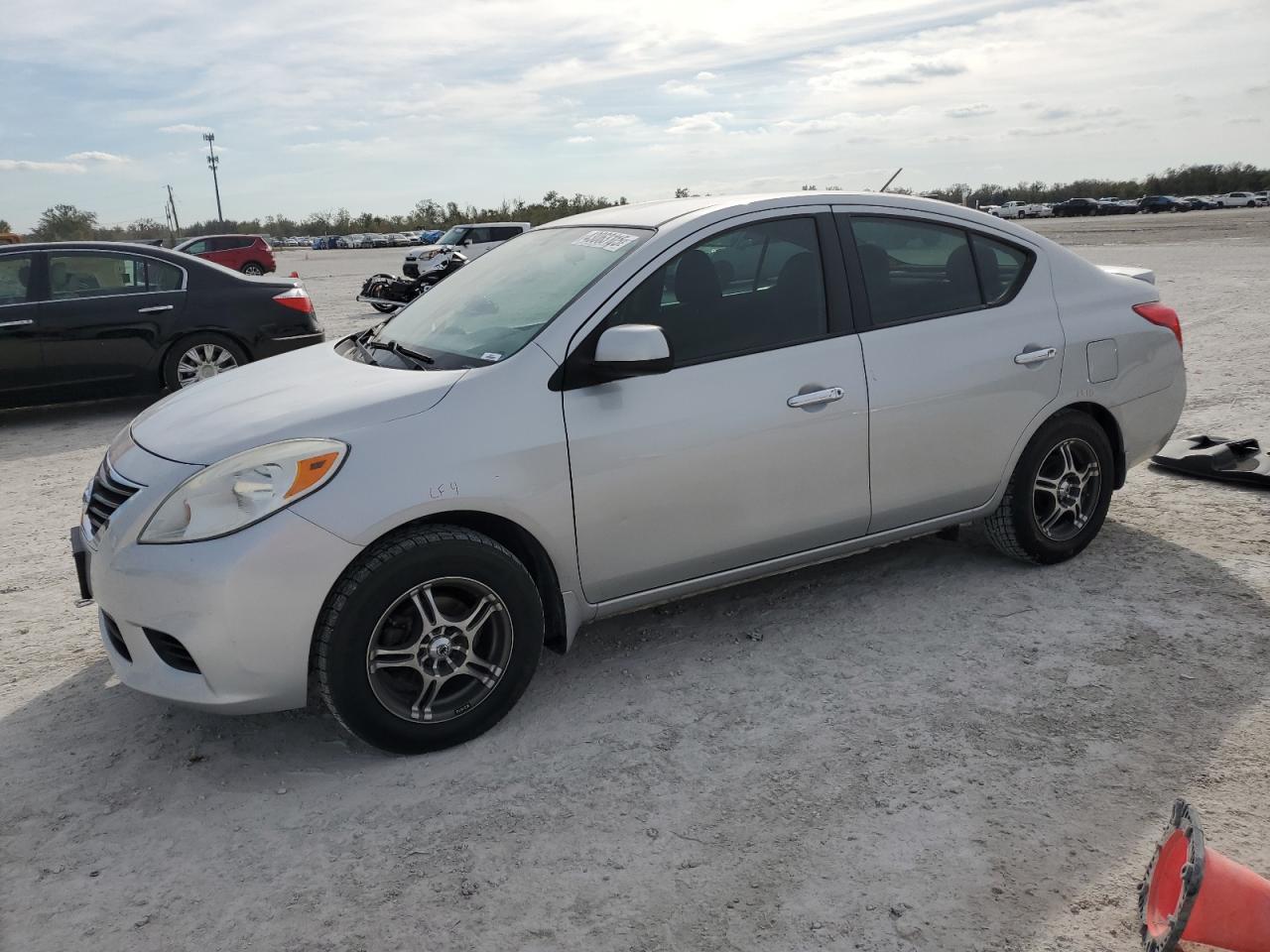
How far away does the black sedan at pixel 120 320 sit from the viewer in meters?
8.82

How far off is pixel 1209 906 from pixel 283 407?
3022 mm

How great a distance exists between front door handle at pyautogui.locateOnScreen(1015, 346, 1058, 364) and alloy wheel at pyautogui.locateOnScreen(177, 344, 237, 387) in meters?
7.07

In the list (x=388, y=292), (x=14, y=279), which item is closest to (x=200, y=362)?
(x=14, y=279)

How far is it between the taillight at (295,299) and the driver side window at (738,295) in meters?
6.79

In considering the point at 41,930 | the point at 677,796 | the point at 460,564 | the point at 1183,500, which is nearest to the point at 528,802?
the point at 677,796

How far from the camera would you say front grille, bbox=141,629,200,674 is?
3.25 metres

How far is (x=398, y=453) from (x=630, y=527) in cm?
86

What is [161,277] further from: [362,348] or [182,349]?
[362,348]

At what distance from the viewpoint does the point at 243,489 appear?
10.6ft

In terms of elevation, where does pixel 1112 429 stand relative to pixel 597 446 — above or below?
below

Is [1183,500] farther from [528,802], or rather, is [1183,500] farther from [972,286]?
[528,802]

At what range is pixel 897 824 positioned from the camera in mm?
2984

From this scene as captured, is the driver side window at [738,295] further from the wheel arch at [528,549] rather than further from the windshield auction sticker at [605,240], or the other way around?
the wheel arch at [528,549]

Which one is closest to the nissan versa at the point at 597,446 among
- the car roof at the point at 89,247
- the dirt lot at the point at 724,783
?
the dirt lot at the point at 724,783
